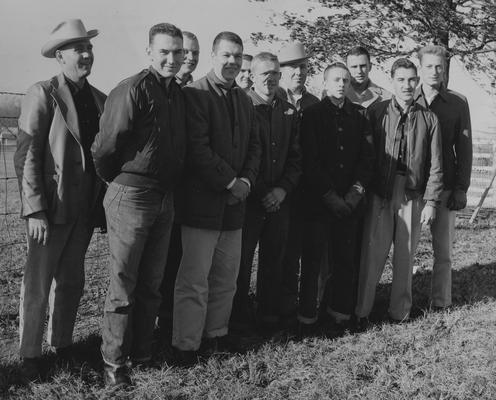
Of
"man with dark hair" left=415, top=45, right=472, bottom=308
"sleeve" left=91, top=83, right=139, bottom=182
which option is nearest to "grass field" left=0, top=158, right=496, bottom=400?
"man with dark hair" left=415, top=45, right=472, bottom=308

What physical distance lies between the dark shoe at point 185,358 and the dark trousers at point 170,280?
19.6 inches

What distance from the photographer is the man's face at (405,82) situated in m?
4.82

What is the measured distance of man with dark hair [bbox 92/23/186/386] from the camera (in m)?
3.48

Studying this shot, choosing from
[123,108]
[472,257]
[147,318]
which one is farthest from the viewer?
[472,257]

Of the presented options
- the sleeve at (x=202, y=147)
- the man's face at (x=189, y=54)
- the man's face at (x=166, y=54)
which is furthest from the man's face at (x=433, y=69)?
the man's face at (x=166, y=54)

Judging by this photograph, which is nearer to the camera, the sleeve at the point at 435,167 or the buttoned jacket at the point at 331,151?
the buttoned jacket at the point at 331,151

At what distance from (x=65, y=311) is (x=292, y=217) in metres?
1.98

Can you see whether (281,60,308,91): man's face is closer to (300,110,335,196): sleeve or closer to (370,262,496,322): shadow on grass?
(300,110,335,196): sleeve

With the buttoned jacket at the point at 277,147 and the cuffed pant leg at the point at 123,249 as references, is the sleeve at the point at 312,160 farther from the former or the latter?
the cuffed pant leg at the point at 123,249

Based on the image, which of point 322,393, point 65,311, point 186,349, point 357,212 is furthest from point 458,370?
point 65,311

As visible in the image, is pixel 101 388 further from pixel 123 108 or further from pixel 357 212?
pixel 357 212

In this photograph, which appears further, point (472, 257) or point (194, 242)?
point (472, 257)

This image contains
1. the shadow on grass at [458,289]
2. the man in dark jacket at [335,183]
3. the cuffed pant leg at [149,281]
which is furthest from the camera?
the shadow on grass at [458,289]

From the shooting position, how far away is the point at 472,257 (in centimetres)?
791
